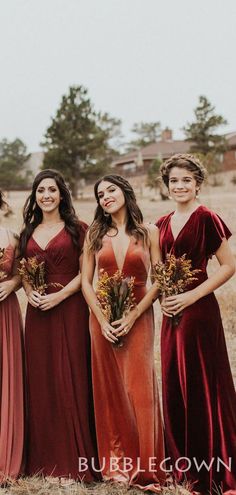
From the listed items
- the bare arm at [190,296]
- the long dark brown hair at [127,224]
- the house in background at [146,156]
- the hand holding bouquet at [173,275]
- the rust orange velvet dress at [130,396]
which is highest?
the house in background at [146,156]

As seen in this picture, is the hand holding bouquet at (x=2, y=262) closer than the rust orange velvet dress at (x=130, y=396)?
No

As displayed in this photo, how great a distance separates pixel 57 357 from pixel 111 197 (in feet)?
4.57

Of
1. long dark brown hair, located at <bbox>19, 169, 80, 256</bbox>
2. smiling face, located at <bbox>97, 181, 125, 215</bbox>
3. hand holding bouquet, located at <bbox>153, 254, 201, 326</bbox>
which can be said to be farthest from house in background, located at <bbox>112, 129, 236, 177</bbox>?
hand holding bouquet, located at <bbox>153, 254, 201, 326</bbox>

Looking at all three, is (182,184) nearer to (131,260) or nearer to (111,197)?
(111,197)

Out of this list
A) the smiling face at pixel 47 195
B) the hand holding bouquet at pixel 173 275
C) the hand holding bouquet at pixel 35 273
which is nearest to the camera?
the hand holding bouquet at pixel 173 275

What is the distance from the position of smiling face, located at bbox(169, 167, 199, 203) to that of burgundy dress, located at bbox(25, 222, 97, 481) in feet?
3.26

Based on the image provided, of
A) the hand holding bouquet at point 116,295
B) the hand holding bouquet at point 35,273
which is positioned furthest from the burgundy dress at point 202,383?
the hand holding bouquet at point 35,273

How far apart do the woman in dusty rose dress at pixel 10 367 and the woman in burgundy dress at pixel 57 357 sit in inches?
4.1

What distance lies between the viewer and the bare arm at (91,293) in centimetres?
486

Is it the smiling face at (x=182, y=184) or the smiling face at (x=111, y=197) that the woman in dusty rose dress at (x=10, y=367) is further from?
the smiling face at (x=182, y=184)

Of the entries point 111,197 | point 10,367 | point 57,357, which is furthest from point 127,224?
point 10,367

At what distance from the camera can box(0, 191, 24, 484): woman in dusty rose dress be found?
5129mm

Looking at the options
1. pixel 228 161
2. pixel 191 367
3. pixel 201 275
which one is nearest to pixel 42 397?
pixel 191 367

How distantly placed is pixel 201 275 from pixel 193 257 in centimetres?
16
